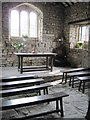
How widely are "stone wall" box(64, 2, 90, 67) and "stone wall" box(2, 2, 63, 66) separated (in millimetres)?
369

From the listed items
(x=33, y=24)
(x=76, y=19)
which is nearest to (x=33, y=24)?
(x=33, y=24)

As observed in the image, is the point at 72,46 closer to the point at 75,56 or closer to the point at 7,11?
the point at 75,56

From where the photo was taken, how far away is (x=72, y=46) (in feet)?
28.3

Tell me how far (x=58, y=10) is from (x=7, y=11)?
7.94 ft

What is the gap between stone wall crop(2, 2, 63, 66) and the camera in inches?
312

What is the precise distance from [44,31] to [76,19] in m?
1.52

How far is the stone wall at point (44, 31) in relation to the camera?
7925 millimetres

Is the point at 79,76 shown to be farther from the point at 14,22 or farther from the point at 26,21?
the point at 14,22

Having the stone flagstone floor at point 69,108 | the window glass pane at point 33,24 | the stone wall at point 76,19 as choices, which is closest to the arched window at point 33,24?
the window glass pane at point 33,24

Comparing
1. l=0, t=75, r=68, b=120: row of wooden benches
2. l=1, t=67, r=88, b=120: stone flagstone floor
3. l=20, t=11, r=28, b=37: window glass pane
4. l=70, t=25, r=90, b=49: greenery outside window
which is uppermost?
l=20, t=11, r=28, b=37: window glass pane

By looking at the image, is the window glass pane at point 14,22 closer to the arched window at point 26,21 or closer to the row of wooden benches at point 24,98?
the arched window at point 26,21

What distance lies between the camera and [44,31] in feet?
28.2

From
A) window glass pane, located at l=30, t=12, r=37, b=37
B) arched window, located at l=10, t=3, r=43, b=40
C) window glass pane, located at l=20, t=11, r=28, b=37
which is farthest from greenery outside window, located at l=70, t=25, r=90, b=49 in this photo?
window glass pane, located at l=20, t=11, r=28, b=37

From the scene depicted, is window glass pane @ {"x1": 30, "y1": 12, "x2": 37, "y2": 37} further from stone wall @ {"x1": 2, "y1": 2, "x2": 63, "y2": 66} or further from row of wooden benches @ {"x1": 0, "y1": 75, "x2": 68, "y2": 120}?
row of wooden benches @ {"x1": 0, "y1": 75, "x2": 68, "y2": 120}
